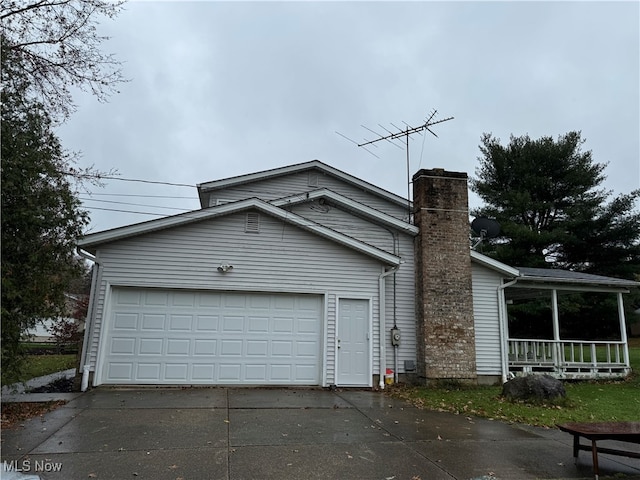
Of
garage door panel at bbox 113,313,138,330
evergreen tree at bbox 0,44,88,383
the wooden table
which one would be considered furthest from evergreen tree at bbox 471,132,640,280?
evergreen tree at bbox 0,44,88,383

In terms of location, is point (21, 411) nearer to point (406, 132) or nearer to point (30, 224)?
point (30, 224)

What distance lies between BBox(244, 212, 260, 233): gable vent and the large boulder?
658 centimetres

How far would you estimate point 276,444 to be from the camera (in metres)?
5.30

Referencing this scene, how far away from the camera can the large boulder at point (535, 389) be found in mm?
8383

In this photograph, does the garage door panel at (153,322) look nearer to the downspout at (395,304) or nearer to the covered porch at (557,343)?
the downspout at (395,304)

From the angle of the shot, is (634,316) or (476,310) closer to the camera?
(476,310)

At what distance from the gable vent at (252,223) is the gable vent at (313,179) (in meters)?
4.39

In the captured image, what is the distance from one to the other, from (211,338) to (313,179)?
6812 millimetres

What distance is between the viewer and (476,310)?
1184 cm

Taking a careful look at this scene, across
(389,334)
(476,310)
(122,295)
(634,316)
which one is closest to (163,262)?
(122,295)

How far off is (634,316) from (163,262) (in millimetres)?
26775

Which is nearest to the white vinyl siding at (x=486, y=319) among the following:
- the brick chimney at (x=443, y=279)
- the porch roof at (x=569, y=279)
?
the brick chimney at (x=443, y=279)

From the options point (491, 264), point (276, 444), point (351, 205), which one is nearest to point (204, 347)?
point (276, 444)

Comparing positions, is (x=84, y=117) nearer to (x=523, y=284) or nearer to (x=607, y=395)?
(x=523, y=284)
